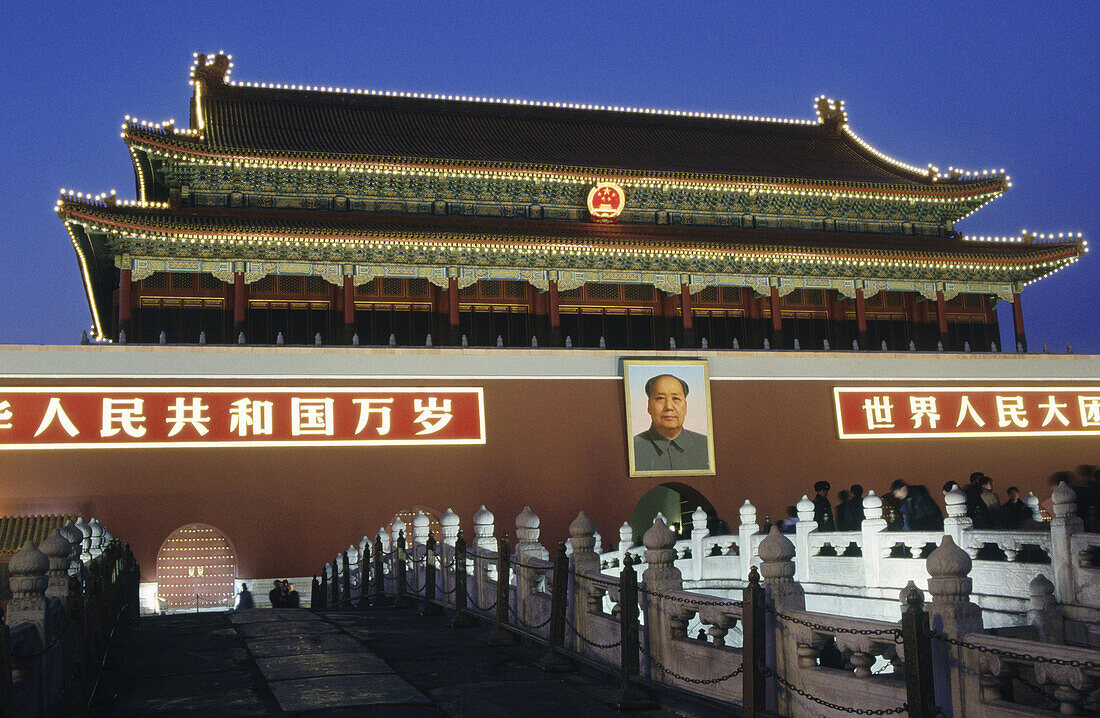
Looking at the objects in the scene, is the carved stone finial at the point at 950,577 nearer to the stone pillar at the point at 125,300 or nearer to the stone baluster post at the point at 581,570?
the stone baluster post at the point at 581,570

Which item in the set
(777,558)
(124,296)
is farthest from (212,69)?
(777,558)

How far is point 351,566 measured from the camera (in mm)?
15625

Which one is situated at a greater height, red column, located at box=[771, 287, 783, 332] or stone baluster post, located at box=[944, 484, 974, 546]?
red column, located at box=[771, 287, 783, 332]

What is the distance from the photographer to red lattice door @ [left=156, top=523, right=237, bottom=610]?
1705cm

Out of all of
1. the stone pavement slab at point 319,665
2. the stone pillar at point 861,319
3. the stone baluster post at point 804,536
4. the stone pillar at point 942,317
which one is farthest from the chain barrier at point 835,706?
the stone pillar at point 942,317

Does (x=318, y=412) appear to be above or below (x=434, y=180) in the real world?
below

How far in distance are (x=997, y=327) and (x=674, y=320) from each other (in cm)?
837

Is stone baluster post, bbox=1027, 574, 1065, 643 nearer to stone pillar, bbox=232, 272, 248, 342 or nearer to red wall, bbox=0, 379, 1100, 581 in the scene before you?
red wall, bbox=0, 379, 1100, 581

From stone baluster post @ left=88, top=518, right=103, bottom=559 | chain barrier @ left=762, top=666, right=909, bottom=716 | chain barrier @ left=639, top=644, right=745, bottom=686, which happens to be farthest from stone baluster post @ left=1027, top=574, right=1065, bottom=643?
stone baluster post @ left=88, top=518, right=103, bottom=559

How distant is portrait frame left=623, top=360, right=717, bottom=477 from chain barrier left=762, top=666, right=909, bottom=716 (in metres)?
13.4

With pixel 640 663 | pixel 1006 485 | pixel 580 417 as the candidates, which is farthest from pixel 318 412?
pixel 1006 485

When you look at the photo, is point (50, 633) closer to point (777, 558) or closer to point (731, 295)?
point (777, 558)

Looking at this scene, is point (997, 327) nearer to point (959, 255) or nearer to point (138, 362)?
point (959, 255)

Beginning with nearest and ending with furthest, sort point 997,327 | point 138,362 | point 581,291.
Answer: point 138,362 < point 581,291 < point 997,327
